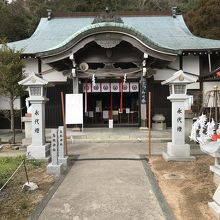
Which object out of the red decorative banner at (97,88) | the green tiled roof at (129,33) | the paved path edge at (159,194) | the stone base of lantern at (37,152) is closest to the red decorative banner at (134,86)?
the red decorative banner at (97,88)

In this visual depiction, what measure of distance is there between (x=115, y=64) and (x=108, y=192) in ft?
35.3

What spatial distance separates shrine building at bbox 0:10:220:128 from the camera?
15.2 metres

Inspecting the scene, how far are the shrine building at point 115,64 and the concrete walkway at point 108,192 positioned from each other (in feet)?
19.6

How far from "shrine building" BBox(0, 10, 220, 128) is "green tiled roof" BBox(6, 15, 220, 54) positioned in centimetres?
4

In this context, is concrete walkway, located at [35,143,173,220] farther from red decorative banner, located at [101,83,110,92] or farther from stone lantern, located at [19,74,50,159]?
red decorative banner, located at [101,83,110,92]

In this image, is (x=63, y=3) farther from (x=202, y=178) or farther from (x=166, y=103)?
(x=202, y=178)

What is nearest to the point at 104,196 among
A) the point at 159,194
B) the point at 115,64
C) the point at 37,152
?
the point at 159,194

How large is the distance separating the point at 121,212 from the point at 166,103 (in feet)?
39.1

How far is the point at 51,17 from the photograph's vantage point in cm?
2356

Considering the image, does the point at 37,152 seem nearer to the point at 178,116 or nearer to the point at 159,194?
the point at 178,116

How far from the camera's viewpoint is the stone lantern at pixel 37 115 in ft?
36.1

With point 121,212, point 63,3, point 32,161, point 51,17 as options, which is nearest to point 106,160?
point 32,161

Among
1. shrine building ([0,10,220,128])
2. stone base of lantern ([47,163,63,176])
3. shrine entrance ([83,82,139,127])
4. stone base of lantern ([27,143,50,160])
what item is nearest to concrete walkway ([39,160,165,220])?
stone base of lantern ([47,163,63,176])

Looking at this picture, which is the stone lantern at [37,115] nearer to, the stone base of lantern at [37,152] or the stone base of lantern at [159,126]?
the stone base of lantern at [37,152]
